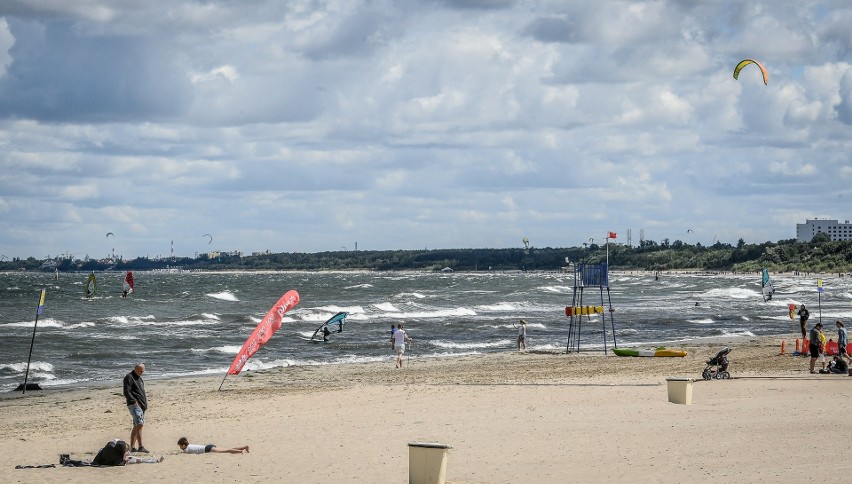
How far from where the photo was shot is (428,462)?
11156mm

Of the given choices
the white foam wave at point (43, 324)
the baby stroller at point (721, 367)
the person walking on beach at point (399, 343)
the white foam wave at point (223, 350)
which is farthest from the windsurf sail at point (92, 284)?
the baby stroller at point (721, 367)

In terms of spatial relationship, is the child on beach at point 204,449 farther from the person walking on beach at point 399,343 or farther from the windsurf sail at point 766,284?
the windsurf sail at point 766,284

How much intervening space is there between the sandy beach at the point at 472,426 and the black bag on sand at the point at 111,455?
158 millimetres

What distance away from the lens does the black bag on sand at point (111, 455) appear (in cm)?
1327

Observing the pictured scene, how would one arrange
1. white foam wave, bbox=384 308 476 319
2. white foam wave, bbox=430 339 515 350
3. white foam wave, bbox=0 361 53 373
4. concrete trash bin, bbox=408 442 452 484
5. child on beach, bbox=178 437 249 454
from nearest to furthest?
concrete trash bin, bbox=408 442 452 484, child on beach, bbox=178 437 249 454, white foam wave, bbox=0 361 53 373, white foam wave, bbox=430 339 515 350, white foam wave, bbox=384 308 476 319

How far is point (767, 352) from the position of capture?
26688 mm

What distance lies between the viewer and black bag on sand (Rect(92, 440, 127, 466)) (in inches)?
522

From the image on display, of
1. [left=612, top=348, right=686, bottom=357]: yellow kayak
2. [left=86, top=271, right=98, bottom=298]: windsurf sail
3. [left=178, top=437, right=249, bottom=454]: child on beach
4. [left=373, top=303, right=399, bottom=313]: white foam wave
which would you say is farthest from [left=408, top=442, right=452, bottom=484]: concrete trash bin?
[left=373, top=303, right=399, bottom=313]: white foam wave

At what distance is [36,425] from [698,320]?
35.5m

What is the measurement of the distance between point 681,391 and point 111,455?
9035mm

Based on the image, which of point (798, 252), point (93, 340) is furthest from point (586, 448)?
point (798, 252)

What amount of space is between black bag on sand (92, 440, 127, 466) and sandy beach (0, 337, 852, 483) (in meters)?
0.16

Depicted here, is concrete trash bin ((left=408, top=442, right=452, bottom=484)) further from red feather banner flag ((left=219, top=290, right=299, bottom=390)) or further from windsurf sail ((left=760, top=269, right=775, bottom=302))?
windsurf sail ((left=760, top=269, right=775, bottom=302))

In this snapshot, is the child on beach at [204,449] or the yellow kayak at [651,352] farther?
the yellow kayak at [651,352]
